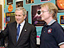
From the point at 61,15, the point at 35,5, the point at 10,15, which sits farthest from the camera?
the point at 10,15

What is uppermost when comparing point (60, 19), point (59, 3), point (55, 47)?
point (59, 3)

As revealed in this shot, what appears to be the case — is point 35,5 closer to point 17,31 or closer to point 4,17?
point 17,31

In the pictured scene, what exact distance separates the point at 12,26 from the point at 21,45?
0.43 meters

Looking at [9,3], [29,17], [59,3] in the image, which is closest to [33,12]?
[29,17]

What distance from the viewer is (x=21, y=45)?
1.95 meters

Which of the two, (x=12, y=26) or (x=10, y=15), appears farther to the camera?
(x=10, y=15)

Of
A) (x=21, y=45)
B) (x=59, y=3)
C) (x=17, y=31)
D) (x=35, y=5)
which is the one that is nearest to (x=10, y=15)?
(x=35, y=5)

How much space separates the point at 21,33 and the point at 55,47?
798mm

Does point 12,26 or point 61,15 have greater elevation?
point 61,15

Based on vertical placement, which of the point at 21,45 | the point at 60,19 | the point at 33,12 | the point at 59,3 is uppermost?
the point at 59,3

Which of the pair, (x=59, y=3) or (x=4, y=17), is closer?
(x=59, y=3)

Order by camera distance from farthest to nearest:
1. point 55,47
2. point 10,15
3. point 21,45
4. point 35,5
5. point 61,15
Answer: point 10,15
point 35,5
point 61,15
point 21,45
point 55,47

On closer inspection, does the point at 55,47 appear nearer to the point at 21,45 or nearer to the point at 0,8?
the point at 21,45

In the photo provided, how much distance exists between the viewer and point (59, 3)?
2131 mm
